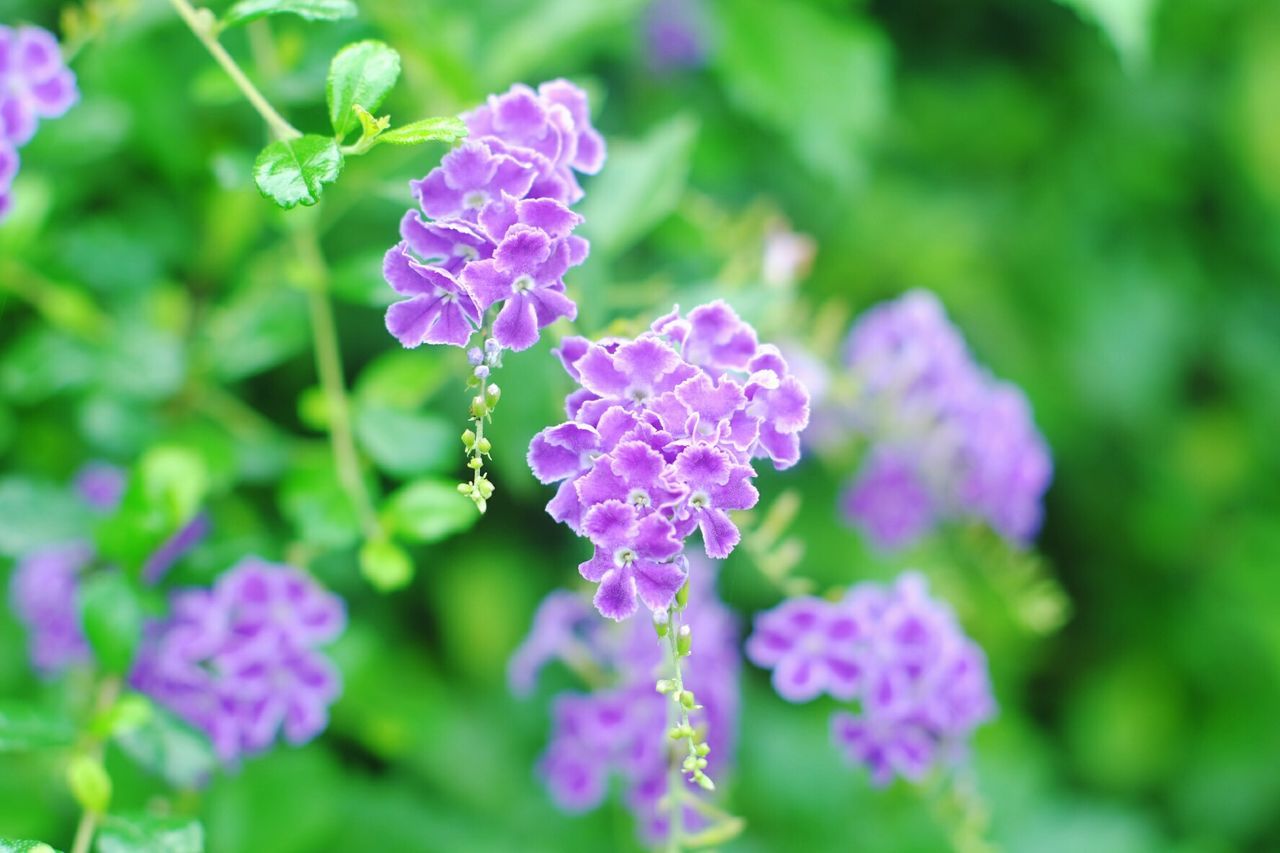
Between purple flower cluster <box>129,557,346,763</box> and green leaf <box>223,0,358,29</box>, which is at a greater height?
green leaf <box>223,0,358,29</box>

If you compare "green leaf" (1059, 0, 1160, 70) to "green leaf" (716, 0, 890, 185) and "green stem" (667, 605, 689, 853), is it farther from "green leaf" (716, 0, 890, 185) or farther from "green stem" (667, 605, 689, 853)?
"green stem" (667, 605, 689, 853)

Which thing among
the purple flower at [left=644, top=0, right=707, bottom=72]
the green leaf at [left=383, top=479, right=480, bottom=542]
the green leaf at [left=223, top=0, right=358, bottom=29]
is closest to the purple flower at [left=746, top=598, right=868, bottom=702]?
the green leaf at [left=383, top=479, right=480, bottom=542]

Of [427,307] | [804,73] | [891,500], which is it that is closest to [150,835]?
[427,307]

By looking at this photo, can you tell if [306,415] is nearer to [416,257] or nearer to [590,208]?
[590,208]

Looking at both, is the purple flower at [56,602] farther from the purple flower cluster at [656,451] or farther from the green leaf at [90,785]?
the purple flower cluster at [656,451]

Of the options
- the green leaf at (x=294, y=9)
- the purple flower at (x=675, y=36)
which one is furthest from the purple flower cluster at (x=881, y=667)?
the purple flower at (x=675, y=36)

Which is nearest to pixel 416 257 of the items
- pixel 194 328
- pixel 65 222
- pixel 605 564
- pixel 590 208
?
pixel 605 564
